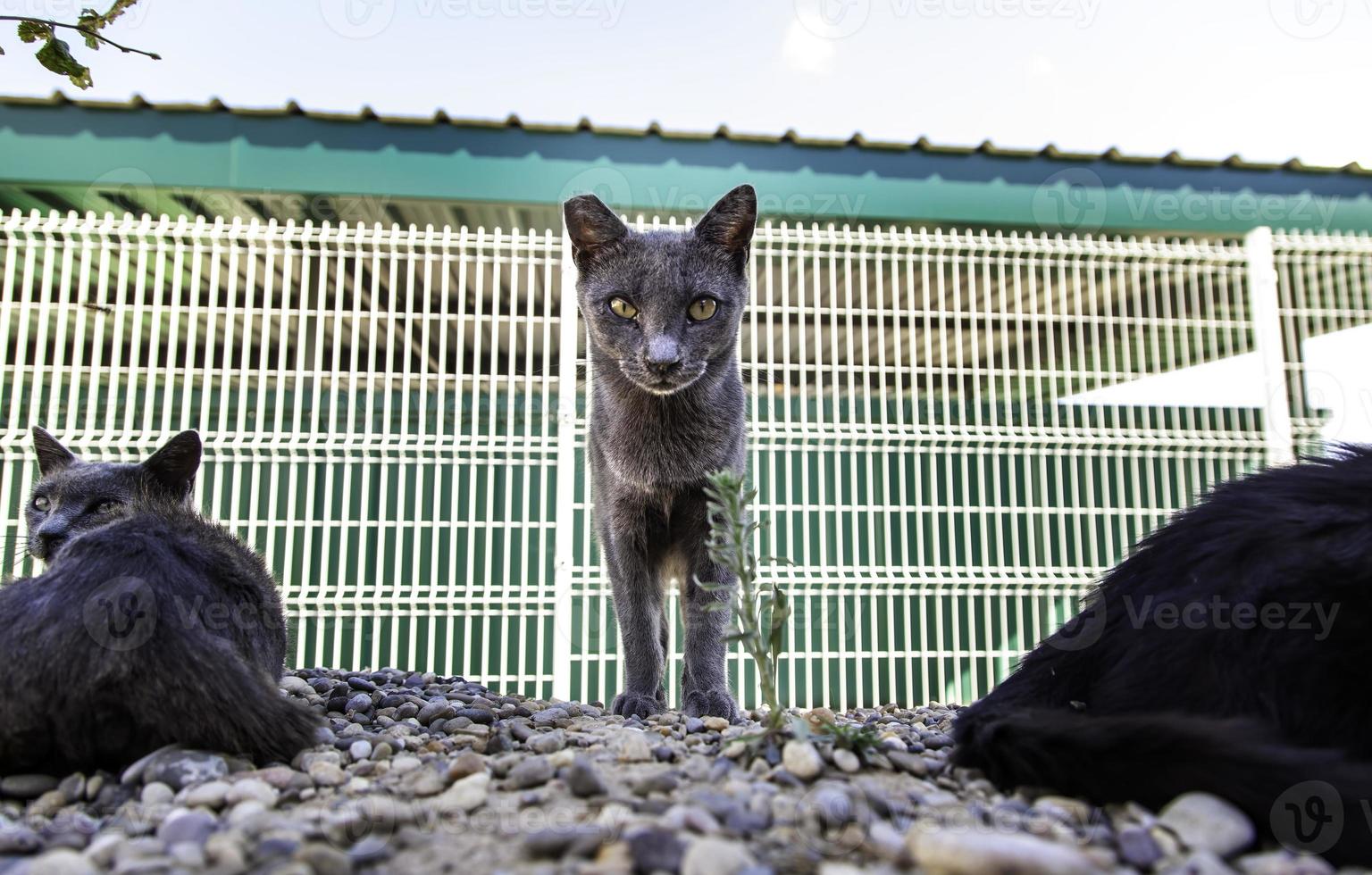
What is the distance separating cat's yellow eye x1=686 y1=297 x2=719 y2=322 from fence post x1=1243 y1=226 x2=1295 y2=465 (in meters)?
4.50

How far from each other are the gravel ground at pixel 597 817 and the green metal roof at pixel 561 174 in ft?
13.5

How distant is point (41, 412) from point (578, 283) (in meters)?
4.03

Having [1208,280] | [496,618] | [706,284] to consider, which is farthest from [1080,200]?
[496,618]

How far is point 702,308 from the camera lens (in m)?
2.62

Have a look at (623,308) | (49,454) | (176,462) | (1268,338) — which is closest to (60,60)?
(176,462)

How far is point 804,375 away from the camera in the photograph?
5113 mm

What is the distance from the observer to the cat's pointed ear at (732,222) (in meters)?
2.71

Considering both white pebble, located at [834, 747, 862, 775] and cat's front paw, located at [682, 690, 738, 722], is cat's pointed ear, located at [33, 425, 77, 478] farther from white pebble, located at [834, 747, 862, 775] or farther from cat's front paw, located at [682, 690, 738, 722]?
white pebble, located at [834, 747, 862, 775]

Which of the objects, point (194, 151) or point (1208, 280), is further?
point (1208, 280)

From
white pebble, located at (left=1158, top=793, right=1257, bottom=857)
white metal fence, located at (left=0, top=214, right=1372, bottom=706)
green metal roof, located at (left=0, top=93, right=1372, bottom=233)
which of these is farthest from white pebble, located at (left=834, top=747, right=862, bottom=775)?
green metal roof, located at (left=0, top=93, right=1372, bottom=233)

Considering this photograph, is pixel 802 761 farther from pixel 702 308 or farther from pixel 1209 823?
pixel 702 308

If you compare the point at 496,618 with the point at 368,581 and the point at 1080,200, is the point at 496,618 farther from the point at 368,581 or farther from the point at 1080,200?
the point at 1080,200

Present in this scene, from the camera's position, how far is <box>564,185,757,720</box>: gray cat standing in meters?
2.53

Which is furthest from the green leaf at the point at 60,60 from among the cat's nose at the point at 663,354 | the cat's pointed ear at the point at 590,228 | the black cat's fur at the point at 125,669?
the cat's nose at the point at 663,354
